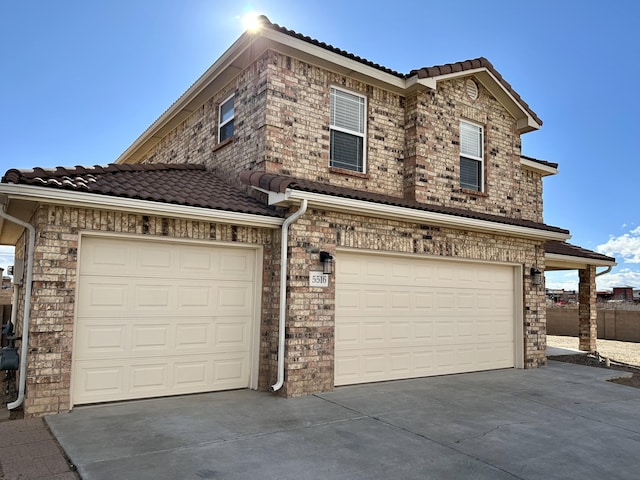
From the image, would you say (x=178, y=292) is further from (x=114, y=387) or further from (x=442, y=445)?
(x=442, y=445)

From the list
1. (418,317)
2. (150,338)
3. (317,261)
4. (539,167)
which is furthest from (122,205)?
(539,167)

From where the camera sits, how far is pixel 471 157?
11.0 m

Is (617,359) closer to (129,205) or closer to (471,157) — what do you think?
(471,157)

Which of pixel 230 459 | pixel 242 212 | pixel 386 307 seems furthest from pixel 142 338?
pixel 386 307

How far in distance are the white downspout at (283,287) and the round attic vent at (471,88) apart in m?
5.73

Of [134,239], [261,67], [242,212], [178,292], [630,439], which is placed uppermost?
[261,67]

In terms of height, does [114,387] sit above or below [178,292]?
below

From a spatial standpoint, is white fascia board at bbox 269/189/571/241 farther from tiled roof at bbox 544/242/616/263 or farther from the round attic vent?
tiled roof at bbox 544/242/616/263

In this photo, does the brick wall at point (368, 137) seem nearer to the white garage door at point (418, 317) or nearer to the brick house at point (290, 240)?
the brick house at point (290, 240)

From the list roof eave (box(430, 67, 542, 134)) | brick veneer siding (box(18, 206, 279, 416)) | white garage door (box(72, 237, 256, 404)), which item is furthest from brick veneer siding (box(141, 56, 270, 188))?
roof eave (box(430, 67, 542, 134))

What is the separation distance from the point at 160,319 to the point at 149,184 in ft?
6.66

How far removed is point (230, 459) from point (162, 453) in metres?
0.69

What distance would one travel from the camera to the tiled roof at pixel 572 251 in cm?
1402

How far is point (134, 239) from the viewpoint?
693 cm
